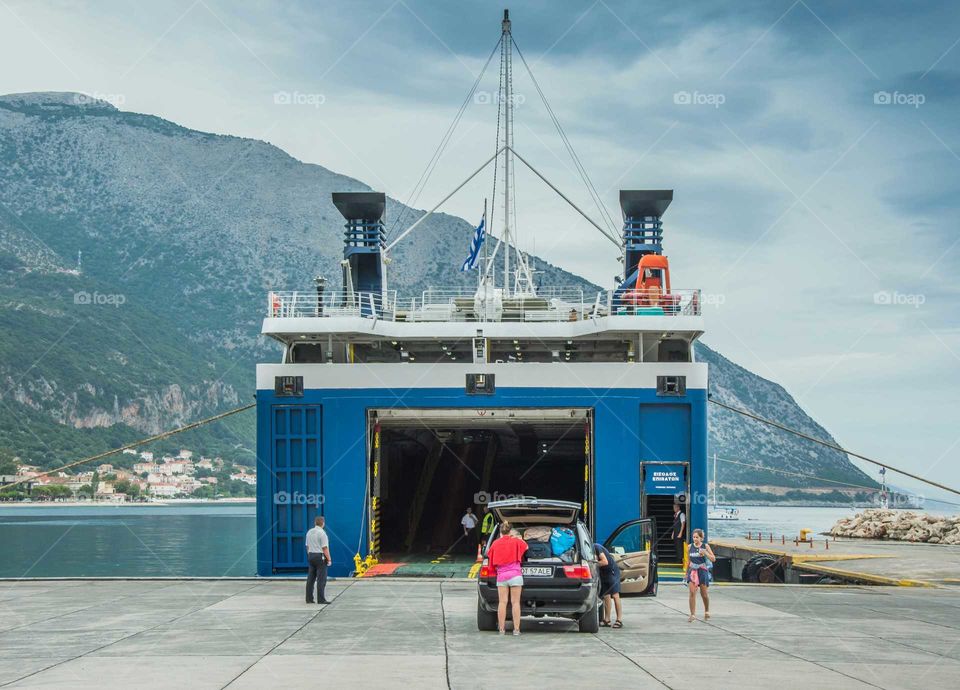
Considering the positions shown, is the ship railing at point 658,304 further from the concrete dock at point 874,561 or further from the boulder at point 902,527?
the boulder at point 902,527

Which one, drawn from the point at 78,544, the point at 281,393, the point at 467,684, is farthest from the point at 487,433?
the point at 78,544

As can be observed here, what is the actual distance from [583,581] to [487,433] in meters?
25.6

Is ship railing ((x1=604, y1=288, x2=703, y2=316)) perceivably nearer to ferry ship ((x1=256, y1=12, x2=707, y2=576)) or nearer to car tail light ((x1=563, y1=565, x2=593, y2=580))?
ferry ship ((x1=256, y1=12, x2=707, y2=576))

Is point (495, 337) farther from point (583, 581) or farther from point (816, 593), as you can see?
point (583, 581)

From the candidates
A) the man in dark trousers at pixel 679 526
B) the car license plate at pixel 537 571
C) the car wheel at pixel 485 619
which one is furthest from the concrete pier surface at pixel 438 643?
Result: the man in dark trousers at pixel 679 526

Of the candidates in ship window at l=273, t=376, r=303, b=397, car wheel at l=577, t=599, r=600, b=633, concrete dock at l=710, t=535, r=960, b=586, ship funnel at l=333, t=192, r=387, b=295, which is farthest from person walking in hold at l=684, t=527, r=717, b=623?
ship funnel at l=333, t=192, r=387, b=295

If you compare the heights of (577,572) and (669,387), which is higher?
(669,387)

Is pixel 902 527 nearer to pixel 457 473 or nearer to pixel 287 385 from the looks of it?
pixel 457 473

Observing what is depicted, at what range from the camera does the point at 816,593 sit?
25.0 m

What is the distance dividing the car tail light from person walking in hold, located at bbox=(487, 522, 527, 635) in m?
0.65

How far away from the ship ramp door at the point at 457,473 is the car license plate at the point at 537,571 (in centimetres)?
1559

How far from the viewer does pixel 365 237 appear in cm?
3584

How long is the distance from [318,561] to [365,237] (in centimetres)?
1595

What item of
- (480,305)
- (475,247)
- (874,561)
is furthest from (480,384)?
(874,561)
